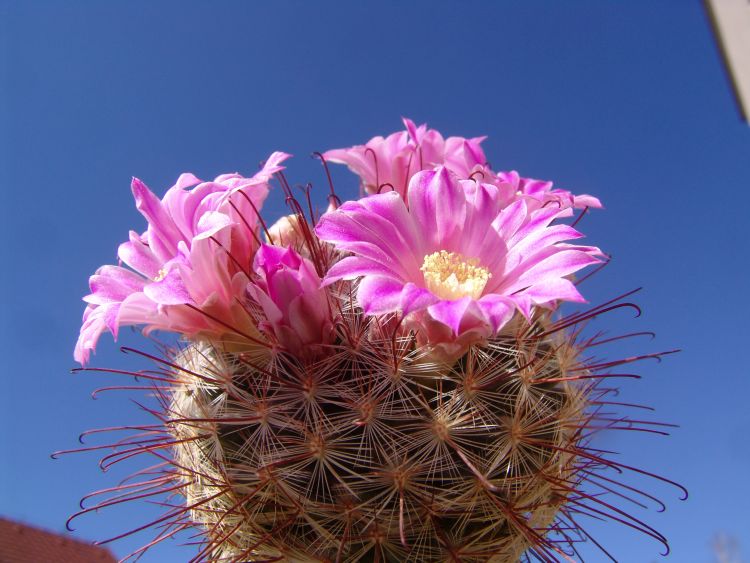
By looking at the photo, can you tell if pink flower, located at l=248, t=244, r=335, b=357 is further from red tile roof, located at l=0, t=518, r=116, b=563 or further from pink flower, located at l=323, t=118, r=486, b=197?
red tile roof, located at l=0, t=518, r=116, b=563

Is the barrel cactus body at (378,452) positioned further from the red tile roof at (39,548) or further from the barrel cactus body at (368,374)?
the red tile roof at (39,548)

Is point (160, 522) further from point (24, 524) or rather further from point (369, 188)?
point (24, 524)

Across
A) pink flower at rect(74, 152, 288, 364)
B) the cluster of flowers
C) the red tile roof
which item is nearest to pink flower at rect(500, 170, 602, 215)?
the cluster of flowers

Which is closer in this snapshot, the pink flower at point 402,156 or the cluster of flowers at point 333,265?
the cluster of flowers at point 333,265

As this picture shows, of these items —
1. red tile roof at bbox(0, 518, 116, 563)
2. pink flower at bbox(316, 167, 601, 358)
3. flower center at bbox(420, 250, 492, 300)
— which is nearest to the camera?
pink flower at bbox(316, 167, 601, 358)

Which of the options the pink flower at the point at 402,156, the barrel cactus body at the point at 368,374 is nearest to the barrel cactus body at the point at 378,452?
the barrel cactus body at the point at 368,374

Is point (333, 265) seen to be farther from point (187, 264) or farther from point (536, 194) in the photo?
point (536, 194)

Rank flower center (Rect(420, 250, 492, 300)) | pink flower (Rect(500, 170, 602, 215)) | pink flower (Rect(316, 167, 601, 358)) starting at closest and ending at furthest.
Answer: pink flower (Rect(316, 167, 601, 358))
flower center (Rect(420, 250, 492, 300))
pink flower (Rect(500, 170, 602, 215))

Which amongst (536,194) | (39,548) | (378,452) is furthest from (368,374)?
(39,548)
